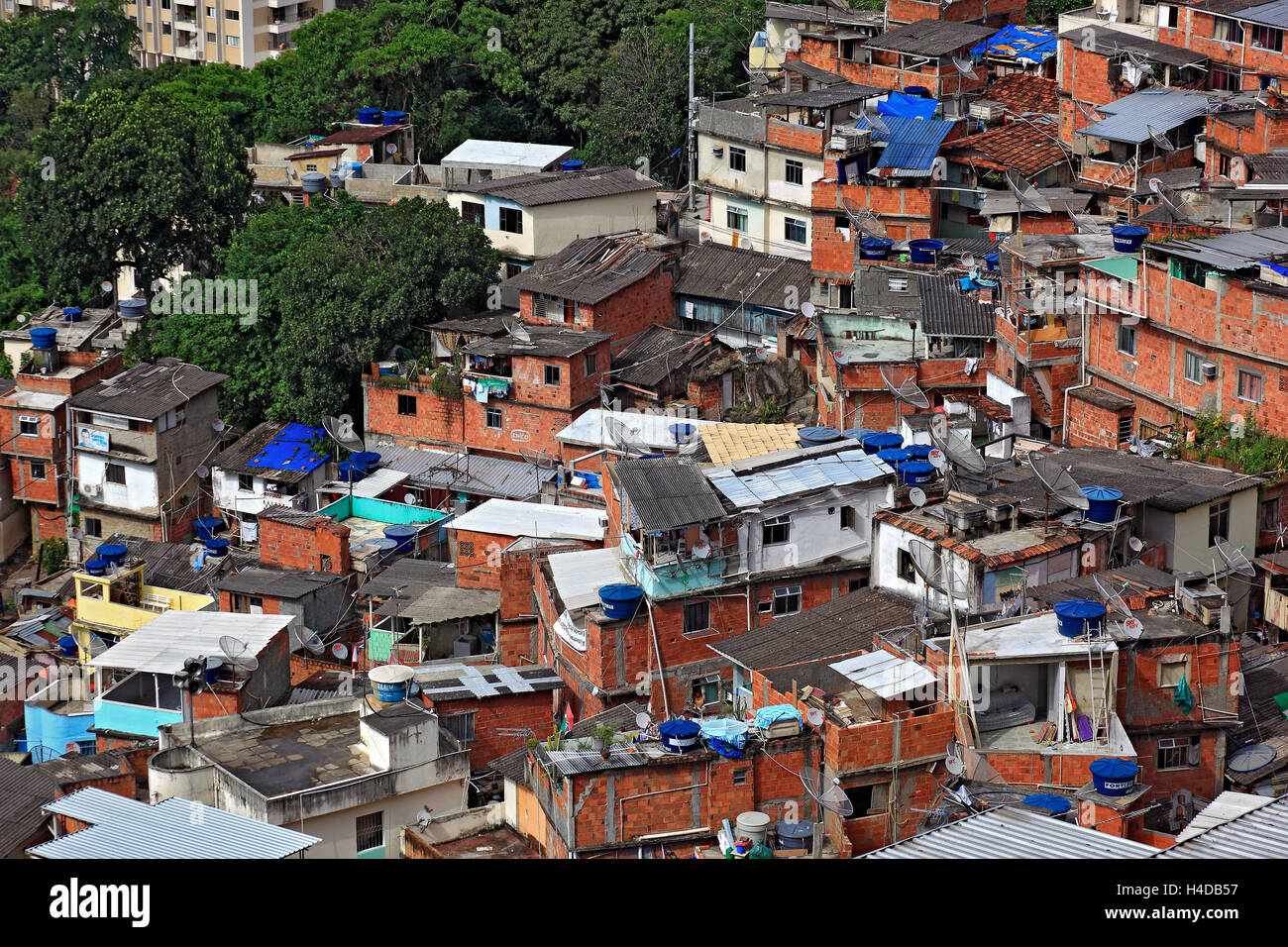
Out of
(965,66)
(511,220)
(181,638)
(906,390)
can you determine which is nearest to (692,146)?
(511,220)

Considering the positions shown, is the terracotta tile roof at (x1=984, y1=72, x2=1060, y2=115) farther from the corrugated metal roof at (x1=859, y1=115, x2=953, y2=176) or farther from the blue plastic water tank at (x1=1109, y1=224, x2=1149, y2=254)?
the blue plastic water tank at (x1=1109, y1=224, x2=1149, y2=254)

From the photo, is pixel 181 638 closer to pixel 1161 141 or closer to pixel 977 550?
pixel 977 550

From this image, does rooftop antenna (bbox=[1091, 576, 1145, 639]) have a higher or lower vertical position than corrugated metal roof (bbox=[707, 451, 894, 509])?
lower

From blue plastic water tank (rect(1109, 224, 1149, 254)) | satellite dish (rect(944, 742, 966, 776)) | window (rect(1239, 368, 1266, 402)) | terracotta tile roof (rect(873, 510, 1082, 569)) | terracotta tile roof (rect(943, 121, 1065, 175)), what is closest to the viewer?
satellite dish (rect(944, 742, 966, 776))

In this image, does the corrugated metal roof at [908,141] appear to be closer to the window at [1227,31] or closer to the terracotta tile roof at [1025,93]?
the terracotta tile roof at [1025,93]

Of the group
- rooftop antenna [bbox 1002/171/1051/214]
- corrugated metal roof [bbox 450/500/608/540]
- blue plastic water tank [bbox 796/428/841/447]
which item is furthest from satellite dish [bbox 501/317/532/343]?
rooftop antenna [bbox 1002/171/1051/214]
